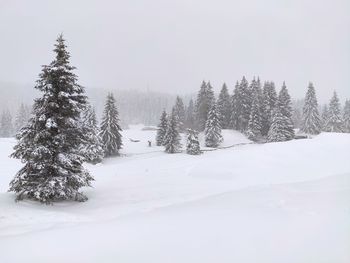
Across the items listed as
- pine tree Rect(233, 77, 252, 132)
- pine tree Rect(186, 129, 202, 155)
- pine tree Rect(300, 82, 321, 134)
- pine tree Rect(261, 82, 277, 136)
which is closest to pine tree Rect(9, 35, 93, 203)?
pine tree Rect(186, 129, 202, 155)

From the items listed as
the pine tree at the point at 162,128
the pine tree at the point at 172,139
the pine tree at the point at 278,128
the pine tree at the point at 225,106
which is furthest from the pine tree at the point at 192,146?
the pine tree at the point at 225,106

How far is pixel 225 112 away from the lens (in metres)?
73.1

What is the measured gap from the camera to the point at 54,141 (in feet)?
47.4

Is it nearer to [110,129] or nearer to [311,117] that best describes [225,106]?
[311,117]

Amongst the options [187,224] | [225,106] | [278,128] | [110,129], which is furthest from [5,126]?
[187,224]

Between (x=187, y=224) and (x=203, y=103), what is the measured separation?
64257mm

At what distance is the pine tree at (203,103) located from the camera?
72.0m

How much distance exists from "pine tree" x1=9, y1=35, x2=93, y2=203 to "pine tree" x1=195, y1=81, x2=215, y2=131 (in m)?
57.7

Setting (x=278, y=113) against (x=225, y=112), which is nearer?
(x=278, y=113)

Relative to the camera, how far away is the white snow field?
678 centimetres

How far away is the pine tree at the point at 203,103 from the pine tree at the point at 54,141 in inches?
2271

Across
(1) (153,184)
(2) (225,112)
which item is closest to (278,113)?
(2) (225,112)

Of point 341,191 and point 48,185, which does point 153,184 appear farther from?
point 341,191

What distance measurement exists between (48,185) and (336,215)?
11110 millimetres
